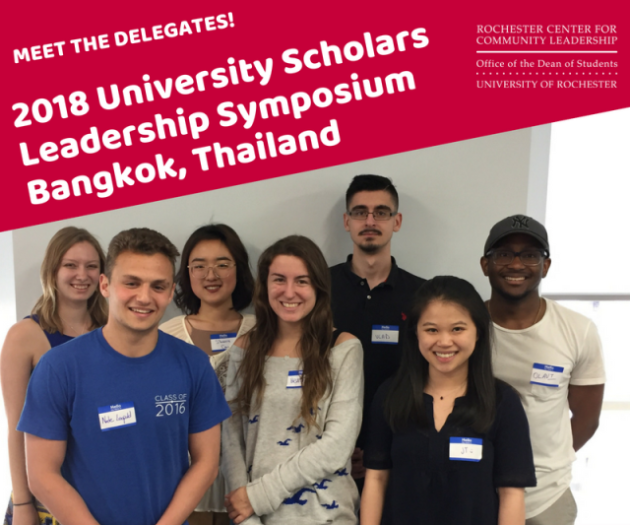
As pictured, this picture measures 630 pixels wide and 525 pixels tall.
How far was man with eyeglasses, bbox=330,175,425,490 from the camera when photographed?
2.44 m

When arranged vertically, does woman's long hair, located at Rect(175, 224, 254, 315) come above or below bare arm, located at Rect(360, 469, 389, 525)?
above

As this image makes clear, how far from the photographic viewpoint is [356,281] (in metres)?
2.53

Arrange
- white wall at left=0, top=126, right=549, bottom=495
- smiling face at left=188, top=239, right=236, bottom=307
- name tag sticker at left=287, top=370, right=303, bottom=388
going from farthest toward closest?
1. white wall at left=0, top=126, right=549, bottom=495
2. smiling face at left=188, top=239, right=236, bottom=307
3. name tag sticker at left=287, top=370, right=303, bottom=388

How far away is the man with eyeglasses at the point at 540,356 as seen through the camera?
2.08 metres

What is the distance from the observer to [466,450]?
5.57ft

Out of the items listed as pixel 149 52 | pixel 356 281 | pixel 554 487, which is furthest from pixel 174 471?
pixel 149 52

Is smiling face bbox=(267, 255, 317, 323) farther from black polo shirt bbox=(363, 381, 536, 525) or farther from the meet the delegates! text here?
the meet the delegates! text

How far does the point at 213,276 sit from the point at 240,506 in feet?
3.26

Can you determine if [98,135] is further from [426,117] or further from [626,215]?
[626,215]

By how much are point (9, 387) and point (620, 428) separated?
424cm

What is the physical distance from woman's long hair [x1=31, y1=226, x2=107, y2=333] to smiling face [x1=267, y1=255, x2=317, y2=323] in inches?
34.2

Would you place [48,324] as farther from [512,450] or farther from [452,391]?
[512,450]

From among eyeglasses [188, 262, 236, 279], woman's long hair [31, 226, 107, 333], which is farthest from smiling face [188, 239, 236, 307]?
woman's long hair [31, 226, 107, 333]

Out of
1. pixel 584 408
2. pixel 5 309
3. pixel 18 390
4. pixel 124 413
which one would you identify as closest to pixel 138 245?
pixel 124 413
